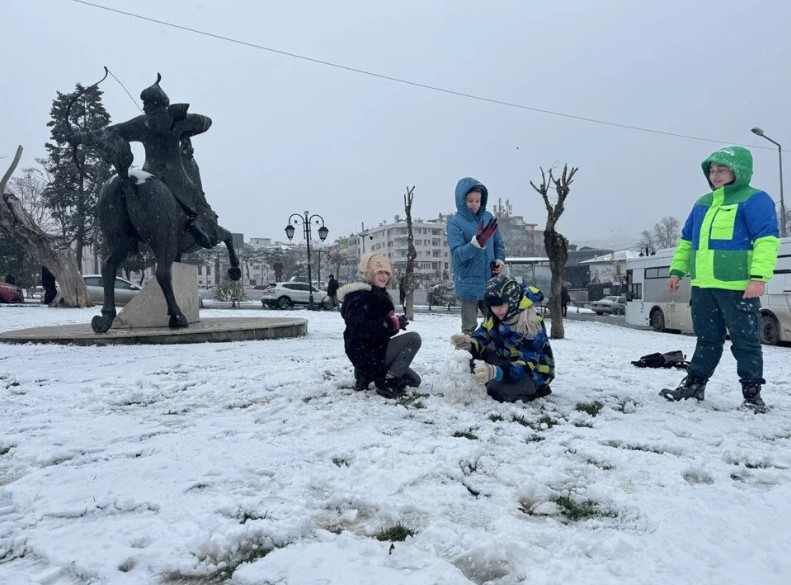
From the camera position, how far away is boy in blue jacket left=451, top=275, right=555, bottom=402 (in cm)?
373

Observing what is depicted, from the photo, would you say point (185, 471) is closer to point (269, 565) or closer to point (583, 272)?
point (269, 565)

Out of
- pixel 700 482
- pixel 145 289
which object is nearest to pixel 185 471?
pixel 700 482

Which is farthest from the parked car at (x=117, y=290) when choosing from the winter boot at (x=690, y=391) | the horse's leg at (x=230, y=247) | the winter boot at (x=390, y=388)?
the winter boot at (x=690, y=391)

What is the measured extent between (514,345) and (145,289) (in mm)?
6482

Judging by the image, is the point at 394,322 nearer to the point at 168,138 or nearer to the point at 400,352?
the point at 400,352

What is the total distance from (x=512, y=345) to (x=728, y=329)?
1545mm

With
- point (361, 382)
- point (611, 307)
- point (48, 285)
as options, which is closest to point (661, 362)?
point (361, 382)

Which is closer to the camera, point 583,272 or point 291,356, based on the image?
point 291,356

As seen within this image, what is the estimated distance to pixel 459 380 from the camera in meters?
3.68

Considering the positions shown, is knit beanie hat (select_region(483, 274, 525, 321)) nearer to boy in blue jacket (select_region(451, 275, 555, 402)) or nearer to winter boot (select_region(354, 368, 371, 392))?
boy in blue jacket (select_region(451, 275, 555, 402))

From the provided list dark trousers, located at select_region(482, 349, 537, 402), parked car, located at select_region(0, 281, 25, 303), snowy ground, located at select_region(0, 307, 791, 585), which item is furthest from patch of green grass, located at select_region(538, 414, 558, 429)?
parked car, located at select_region(0, 281, 25, 303)

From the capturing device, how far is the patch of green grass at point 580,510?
6.73 ft

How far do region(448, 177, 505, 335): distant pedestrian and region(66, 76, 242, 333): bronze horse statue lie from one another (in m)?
4.68

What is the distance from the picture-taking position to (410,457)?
103 inches
